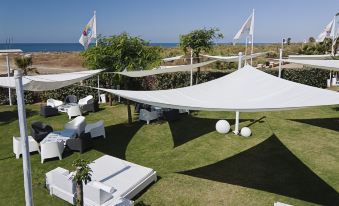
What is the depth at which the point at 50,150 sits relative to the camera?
797 centimetres

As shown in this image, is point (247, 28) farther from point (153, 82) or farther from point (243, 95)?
point (153, 82)

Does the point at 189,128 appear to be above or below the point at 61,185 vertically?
below

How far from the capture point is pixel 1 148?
916 cm

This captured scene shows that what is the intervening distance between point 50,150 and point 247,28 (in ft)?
26.1

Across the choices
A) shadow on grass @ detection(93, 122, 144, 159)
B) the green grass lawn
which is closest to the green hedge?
the green grass lawn

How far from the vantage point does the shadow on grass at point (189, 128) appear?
1005 centimetres

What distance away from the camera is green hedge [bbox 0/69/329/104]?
51.4 feet

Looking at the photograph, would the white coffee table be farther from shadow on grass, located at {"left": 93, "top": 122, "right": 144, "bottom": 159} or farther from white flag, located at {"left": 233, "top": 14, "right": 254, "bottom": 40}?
white flag, located at {"left": 233, "top": 14, "right": 254, "bottom": 40}

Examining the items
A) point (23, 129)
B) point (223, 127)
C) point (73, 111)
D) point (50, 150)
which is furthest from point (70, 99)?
point (23, 129)

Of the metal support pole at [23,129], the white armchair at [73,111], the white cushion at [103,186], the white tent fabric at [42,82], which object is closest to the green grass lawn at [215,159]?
the white armchair at [73,111]

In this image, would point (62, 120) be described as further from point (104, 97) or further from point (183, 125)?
point (183, 125)

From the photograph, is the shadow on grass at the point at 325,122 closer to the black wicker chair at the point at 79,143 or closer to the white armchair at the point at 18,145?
the black wicker chair at the point at 79,143

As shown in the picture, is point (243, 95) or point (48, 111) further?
point (48, 111)

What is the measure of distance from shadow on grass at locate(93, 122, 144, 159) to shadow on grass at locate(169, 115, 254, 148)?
146cm
